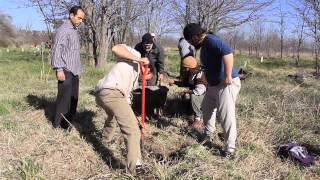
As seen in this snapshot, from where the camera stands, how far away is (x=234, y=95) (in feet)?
18.7

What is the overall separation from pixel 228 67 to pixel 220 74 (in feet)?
0.93

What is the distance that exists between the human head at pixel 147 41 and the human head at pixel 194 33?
1.37 meters

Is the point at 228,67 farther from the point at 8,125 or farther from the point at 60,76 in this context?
the point at 8,125

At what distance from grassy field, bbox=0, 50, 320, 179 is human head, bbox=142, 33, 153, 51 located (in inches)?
47.9

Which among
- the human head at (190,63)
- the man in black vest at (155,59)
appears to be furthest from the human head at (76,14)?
the human head at (190,63)

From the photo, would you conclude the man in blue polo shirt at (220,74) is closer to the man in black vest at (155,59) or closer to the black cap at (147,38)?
the black cap at (147,38)

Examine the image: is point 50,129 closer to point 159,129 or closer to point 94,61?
point 159,129

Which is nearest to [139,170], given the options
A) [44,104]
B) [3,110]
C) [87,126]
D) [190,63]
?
[87,126]

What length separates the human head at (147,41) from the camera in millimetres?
6742

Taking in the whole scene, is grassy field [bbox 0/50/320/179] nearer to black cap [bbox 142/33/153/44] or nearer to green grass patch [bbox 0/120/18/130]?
green grass patch [bbox 0/120/18/130]

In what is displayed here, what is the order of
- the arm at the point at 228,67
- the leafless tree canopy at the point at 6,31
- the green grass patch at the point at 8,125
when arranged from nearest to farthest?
the arm at the point at 228,67 → the green grass patch at the point at 8,125 → the leafless tree canopy at the point at 6,31

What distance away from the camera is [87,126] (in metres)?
6.92

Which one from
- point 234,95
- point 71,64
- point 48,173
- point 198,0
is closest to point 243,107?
point 234,95

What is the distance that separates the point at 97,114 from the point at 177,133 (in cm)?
154
